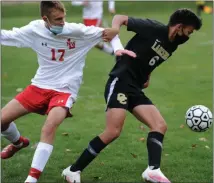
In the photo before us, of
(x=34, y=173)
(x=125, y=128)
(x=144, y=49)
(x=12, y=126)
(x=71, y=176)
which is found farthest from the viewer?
(x=125, y=128)

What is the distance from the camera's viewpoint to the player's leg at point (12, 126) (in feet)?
18.1

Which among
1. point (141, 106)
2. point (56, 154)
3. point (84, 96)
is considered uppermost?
point (141, 106)

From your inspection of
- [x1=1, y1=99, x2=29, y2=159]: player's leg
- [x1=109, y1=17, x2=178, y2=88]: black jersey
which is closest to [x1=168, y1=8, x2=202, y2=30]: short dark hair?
[x1=109, y1=17, x2=178, y2=88]: black jersey

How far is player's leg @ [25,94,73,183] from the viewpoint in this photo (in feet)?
16.8

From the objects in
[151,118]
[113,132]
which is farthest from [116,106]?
[151,118]

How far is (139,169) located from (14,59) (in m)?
9.33

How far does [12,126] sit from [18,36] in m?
1.02

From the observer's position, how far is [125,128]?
7.74 metres

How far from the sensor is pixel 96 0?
615 inches

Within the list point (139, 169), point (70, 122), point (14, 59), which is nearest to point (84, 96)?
point (70, 122)

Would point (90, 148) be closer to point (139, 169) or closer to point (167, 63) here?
point (139, 169)

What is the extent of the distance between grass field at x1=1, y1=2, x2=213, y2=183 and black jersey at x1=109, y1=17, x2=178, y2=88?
3.58ft

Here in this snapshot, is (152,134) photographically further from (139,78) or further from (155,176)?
(139,78)

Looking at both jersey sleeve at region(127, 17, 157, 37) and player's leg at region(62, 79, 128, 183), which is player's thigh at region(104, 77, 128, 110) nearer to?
player's leg at region(62, 79, 128, 183)
